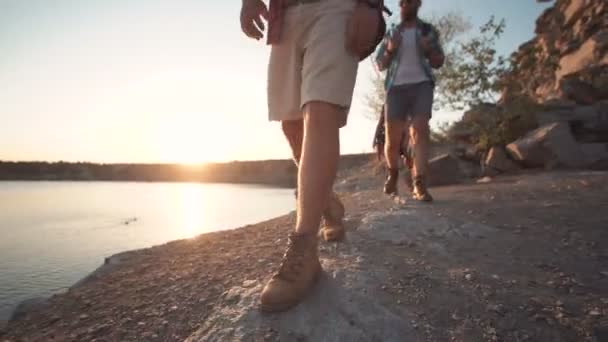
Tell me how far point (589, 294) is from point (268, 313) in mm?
1298

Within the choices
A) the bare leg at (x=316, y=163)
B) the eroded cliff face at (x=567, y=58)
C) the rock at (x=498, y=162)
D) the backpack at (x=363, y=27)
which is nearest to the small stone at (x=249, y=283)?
the bare leg at (x=316, y=163)

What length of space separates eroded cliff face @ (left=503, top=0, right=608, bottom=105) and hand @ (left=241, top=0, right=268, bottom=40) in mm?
8803

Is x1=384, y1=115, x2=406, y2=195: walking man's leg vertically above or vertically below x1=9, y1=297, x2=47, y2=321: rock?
above

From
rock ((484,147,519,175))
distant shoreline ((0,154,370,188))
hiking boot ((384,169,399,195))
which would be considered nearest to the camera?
hiking boot ((384,169,399,195))

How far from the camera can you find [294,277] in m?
1.30

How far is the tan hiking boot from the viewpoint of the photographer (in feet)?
6.53

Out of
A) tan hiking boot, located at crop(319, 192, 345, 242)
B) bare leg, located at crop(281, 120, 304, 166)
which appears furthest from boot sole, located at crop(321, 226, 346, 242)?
bare leg, located at crop(281, 120, 304, 166)

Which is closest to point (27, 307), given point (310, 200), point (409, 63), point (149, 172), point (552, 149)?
point (310, 200)

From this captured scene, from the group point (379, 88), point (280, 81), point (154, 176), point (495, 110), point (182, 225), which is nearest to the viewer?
point (280, 81)

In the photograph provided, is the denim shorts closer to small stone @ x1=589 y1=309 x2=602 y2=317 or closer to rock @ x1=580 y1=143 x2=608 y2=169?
small stone @ x1=589 y1=309 x2=602 y2=317

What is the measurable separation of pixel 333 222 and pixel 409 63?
7.17 feet

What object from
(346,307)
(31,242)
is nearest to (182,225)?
(31,242)

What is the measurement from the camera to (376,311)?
4.08 ft

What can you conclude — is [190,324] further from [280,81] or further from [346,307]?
[280,81]
